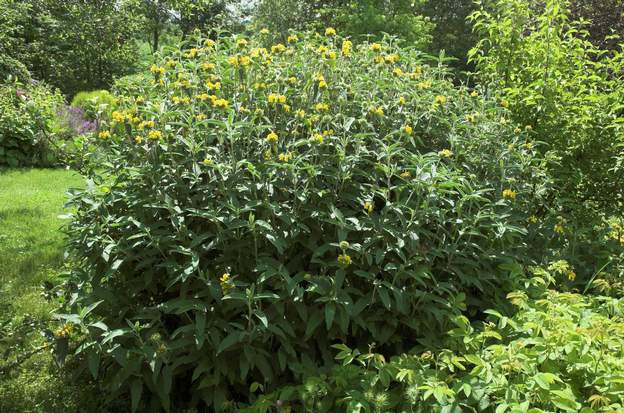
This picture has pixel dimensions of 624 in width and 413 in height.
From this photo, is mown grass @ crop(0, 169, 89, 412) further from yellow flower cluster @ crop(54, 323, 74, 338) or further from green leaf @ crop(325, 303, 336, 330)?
green leaf @ crop(325, 303, 336, 330)

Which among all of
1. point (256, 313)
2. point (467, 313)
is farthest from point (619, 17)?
point (256, 313)

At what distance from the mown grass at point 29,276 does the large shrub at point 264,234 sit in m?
0.27

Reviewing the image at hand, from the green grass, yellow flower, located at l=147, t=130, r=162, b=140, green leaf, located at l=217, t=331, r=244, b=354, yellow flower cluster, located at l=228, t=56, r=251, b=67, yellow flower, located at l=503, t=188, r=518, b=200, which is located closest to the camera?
green leaf, located at l=217, t=331, r=244, b=354

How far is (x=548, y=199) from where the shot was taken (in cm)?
375

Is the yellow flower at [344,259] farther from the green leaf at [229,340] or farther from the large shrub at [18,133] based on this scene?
the large shrub at [18,133]

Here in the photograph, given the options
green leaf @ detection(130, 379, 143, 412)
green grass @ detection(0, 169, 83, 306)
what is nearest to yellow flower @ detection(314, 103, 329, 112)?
green leaf @ detection(130, 379, 143, 412)

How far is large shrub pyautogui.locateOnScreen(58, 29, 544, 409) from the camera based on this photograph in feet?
7.48

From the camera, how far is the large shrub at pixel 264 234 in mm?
2281

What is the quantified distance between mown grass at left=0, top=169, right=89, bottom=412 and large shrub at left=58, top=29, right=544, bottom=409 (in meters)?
0.27

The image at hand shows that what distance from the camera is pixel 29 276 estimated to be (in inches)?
153

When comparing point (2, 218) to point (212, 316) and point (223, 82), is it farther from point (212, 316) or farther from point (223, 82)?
point (212, 316)

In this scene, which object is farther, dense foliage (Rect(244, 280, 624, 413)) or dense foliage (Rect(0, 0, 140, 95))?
dense foliage (Rect(0, 0, 140, 95))

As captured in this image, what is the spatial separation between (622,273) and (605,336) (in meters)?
1.35

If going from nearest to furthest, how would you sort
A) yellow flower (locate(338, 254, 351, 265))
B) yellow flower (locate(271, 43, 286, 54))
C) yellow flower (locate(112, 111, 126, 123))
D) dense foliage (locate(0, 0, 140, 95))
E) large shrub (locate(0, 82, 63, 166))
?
yellow flower (locate(338, 254, 351, 265)), yellow flower (locate(112, 111, 126, 123)), yellow flower (locate(271, 43, 286, 54)), large shrub (locate(0, 82, 63, 166)), dense foliage (locate(0, 0, 140, 95))
